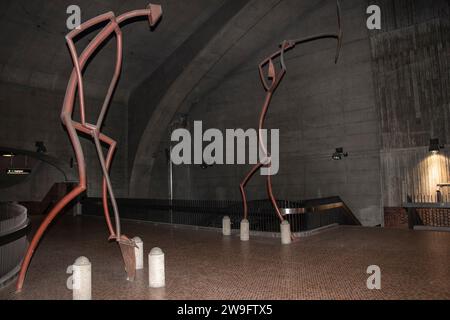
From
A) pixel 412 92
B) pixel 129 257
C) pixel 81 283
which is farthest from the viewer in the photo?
pixel 412 92

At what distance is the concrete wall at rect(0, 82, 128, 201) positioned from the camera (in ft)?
48.6

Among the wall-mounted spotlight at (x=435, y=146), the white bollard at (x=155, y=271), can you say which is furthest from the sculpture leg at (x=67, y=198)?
the wall-mounted spotlight at (x=435, y=146)

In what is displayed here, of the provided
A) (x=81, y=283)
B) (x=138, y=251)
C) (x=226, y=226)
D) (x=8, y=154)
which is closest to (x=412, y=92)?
(x=226, y=226)

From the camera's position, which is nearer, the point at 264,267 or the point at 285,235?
the point at 264,267

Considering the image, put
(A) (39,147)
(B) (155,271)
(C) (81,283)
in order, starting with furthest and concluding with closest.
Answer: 1. (A) (39,147)
2. (B) (155,271)
3. (C) (81,283)

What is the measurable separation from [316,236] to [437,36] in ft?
30.9

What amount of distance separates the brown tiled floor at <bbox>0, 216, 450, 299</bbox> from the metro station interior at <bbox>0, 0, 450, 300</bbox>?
0.04 m

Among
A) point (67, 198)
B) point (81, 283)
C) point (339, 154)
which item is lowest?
point (81, 283)

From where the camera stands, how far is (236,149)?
706 inches

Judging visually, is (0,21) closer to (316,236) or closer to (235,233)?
(235,233)

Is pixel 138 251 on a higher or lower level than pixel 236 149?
lower

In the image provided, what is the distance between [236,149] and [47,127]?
9.35 meters

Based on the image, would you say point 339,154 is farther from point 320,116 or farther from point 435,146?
point 435,146
